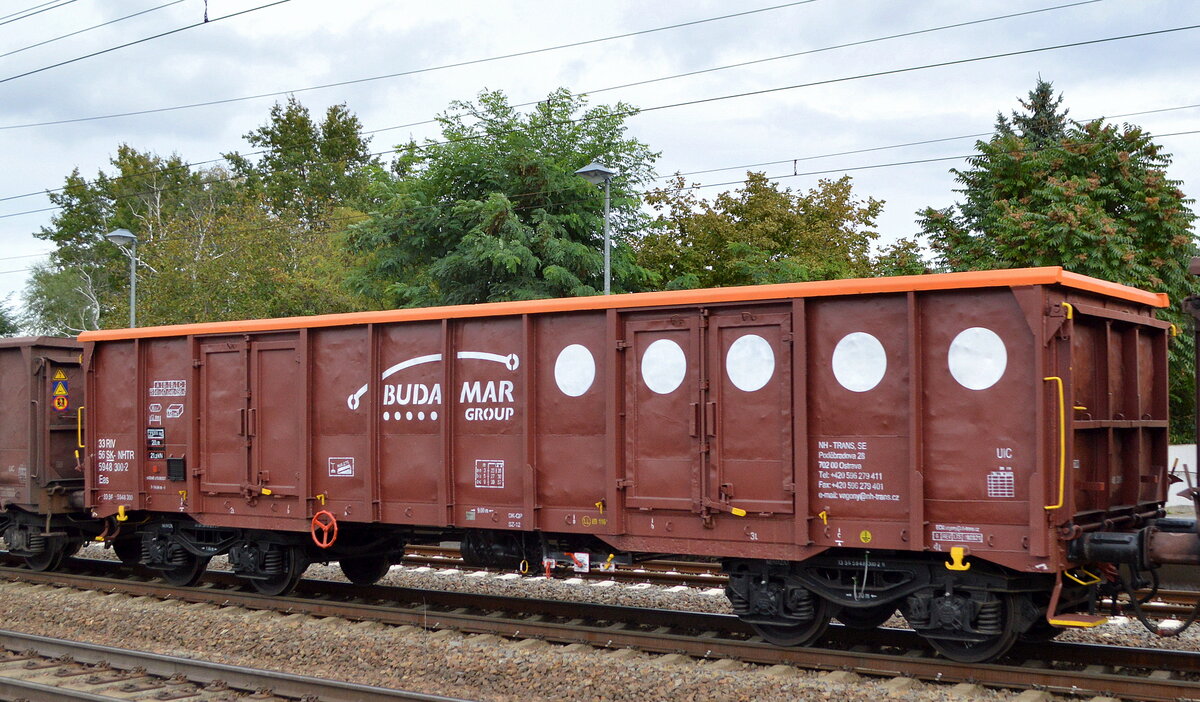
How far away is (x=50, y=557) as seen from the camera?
14.0 m

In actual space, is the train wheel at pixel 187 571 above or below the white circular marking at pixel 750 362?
below

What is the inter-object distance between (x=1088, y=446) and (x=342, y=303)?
31.1 m

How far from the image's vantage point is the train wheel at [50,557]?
45.6ft

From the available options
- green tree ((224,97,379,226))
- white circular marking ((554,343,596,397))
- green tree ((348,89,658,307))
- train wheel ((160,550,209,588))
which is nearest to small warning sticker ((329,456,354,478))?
white circular marking ((554,343,596,397))

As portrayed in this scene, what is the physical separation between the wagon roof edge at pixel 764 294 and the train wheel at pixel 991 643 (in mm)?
2445

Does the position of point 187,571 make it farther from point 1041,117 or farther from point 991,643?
point 1041,117

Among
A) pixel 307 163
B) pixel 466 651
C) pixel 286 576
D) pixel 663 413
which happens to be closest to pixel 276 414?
pixel 286 576

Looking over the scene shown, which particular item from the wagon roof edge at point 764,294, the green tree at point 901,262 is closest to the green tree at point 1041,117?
the green tree at point 901,262

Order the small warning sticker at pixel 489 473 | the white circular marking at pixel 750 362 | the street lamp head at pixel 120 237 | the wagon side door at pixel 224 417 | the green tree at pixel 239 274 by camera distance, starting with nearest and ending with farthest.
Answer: the white circular marking at pixel 750 362 → the small warning sticker at pixel 489 473 → the wagon side door at pixel 224 417 → the street lamp head at pixel 120 237 → the green tree at pixel 239 274

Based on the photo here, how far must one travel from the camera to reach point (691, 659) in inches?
356

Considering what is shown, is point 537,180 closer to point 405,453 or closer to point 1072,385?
point 405,453

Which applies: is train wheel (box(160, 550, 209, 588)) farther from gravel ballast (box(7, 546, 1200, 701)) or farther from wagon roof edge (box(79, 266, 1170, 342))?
wagon roof edge (box(79, 266, 1170, 342))

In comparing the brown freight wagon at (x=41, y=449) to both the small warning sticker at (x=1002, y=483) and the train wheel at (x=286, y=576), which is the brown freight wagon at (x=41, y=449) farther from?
the small warning sticker at (x=1002, y=483)

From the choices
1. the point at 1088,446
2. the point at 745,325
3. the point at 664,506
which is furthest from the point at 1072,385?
the point at 664,506
